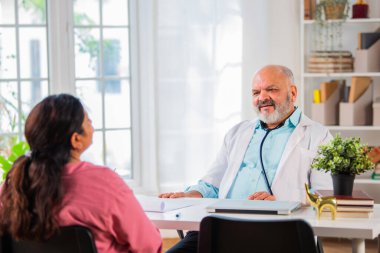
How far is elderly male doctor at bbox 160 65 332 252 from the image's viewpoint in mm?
3480

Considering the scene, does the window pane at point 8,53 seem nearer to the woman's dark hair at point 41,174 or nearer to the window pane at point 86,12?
the window pane at point 86,12

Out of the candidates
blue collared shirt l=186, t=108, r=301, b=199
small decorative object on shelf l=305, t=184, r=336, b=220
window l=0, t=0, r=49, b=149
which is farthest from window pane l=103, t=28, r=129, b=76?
small decorative object on shelf l=305, t=184, r=336, b=220

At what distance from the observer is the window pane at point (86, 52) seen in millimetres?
5188

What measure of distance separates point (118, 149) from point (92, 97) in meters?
0.43

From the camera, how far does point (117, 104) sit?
17.4 feet

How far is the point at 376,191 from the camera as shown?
16.6ft

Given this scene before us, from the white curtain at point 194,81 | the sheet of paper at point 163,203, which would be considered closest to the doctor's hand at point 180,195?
the sheet of paper at point 163,203

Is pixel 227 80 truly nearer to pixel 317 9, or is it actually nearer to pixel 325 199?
pixel 317 9

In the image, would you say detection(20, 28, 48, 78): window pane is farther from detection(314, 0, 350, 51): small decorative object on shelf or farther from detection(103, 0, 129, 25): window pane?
detection(314, 0, 350, 51): small decorative object on shelf

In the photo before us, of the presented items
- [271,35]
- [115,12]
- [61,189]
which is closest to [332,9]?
[271,35]

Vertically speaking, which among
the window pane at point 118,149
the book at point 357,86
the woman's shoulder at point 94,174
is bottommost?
the window pane at point 118,149

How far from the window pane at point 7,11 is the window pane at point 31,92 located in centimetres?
44

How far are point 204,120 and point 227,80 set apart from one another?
0.33 meters

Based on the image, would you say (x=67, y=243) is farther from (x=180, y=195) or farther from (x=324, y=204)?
(x=180, y=195)
